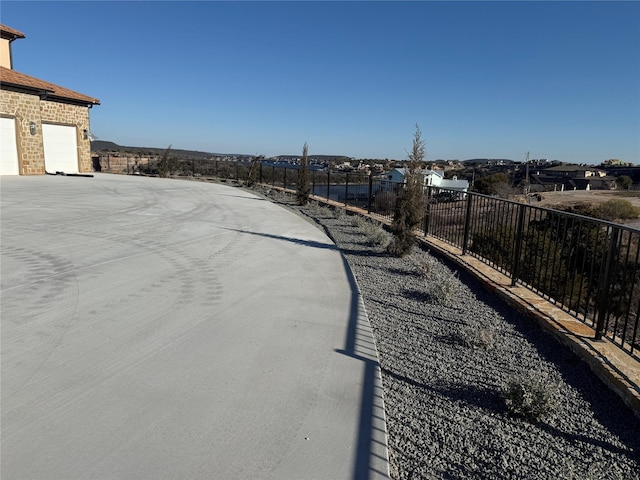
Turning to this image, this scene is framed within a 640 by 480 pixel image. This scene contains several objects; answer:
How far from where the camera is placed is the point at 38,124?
856 inches

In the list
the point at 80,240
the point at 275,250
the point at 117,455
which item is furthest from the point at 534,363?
the point at 80,240

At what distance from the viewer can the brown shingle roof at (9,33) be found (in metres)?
23.9

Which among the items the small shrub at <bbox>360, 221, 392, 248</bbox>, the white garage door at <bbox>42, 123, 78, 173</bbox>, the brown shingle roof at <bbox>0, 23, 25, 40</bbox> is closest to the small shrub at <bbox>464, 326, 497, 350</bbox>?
the small shrub at <bbox>360, 221, 392, 248</bbox>

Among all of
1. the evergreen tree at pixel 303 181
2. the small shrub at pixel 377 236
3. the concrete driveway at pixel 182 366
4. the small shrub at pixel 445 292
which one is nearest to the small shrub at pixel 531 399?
the concrete driveway at pixel 182 366

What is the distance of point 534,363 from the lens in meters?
3.75

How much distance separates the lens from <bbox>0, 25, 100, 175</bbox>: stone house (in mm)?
20234

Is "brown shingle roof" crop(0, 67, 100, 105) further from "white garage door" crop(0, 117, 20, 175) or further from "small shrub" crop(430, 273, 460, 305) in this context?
"small shrub" crop(430, 273, 460, 305)

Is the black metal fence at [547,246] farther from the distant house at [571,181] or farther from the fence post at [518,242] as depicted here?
the distant house at [571,181]

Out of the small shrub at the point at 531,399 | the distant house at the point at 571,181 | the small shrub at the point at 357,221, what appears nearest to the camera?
the small shrub at the point at 531,399

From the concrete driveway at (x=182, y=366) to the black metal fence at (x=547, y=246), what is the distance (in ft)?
7.81

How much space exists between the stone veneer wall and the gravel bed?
879 inches

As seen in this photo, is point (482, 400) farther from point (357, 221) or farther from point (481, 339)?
point (357, 221)

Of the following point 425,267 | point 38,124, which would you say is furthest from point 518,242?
point 38,124

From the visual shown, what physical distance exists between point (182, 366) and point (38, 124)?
77.7ft
